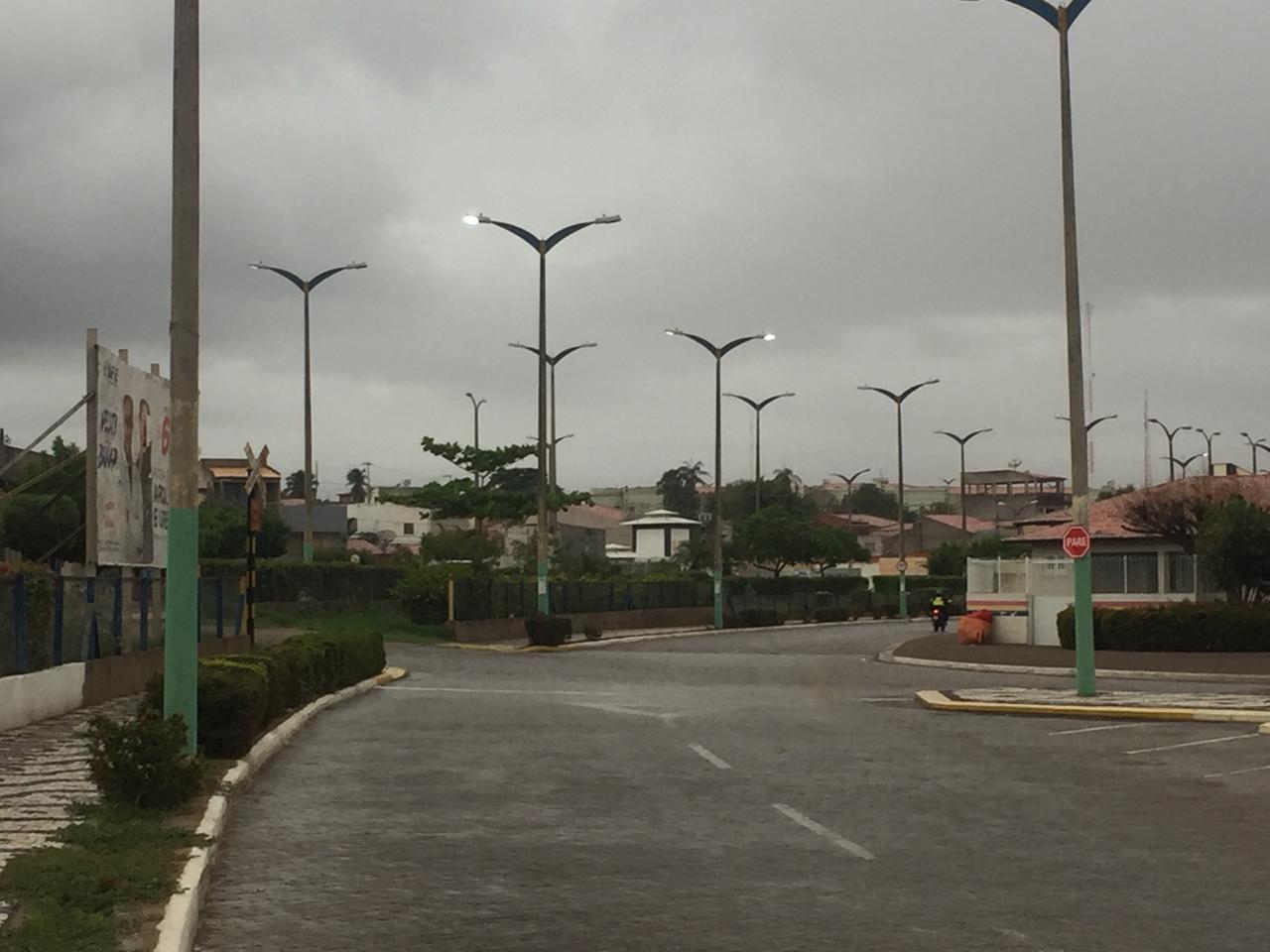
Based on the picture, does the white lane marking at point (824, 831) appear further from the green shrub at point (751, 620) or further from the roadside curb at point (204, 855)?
the green shrub at point (751, 620)

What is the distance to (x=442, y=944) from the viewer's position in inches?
344

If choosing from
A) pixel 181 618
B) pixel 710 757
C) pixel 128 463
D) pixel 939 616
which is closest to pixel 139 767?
pixel 181 618

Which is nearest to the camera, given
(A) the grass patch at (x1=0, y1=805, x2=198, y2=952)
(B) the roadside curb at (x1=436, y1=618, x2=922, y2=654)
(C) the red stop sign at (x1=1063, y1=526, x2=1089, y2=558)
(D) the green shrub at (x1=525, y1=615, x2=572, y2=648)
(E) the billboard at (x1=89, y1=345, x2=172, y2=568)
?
(A) the grass patch at (x1=0, y1=805, x2=198, y2=952)

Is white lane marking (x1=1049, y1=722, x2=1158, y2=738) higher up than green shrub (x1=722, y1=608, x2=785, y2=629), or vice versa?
green shrub (x1=722, y1=608, x2=785, y2=629)

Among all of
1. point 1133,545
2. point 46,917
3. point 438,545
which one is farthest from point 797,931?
point 438,545

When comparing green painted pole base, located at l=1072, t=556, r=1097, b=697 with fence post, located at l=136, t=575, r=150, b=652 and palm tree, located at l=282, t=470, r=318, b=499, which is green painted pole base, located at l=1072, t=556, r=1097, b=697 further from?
palm tree, located at l=282, t=470, r=318, b=499

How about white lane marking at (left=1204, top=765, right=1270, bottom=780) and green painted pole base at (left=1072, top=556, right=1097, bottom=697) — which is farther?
green painted pole base at (left=1072, top=556, right=1097, bottom=697)

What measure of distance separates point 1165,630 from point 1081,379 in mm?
14519

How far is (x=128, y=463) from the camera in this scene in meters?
32.2

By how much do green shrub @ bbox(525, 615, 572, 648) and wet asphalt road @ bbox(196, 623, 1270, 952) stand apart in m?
29.2

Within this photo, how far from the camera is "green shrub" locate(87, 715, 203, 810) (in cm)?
1288

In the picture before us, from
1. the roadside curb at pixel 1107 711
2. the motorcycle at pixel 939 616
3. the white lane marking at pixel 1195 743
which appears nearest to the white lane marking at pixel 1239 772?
the white lane marking at pixel 1195 743

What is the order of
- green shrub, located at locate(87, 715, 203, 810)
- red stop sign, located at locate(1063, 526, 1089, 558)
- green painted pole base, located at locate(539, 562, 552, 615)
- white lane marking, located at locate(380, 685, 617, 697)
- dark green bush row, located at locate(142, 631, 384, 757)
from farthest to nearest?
green painted pole base, located at locate(539, 562, 552, 615) → white lane marking, located at locate(380, 685, 617, 697) → red stop sign, located at locate(1063, 526, 1089, 558) → dark green bush row, located at locate(142, 631, 384, 757) → green shrub, located at locate(87, 715, 203, 810)

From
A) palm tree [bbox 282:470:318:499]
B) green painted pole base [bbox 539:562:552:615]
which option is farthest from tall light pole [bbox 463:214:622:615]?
palm tree [bbox 282:470:318:499]
